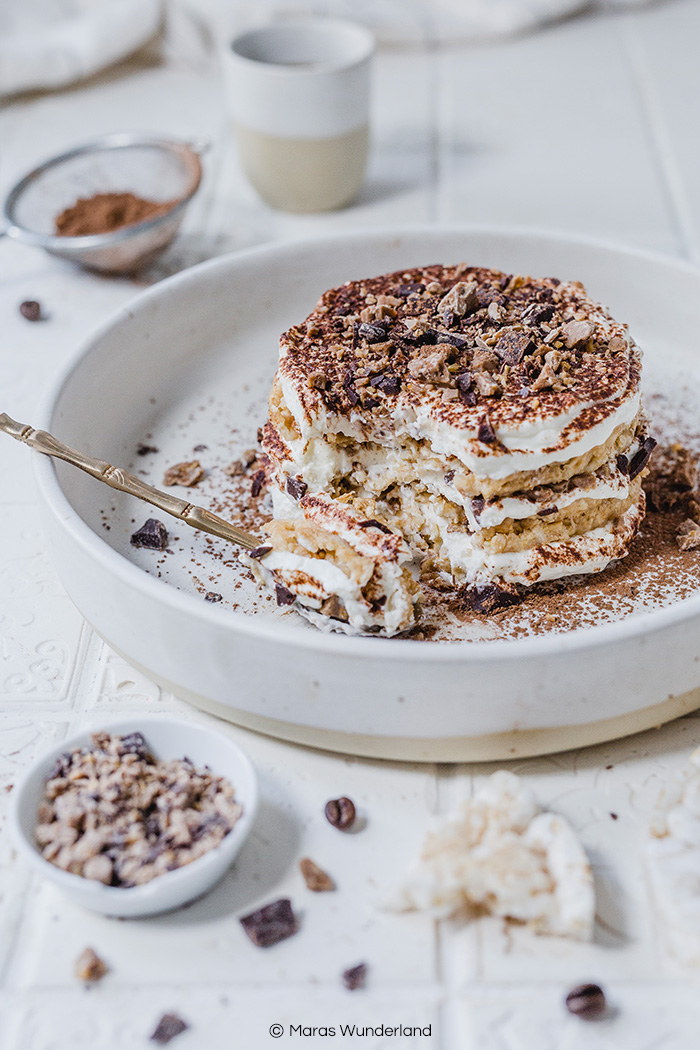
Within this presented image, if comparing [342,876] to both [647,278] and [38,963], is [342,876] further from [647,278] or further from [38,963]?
[647,278]

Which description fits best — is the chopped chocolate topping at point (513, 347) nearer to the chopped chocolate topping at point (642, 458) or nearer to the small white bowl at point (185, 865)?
the chopped chocolate topping at point (642, 458)

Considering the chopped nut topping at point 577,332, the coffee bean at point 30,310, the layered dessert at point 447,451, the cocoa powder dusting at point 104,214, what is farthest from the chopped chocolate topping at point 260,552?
the cocoa powder dusting at point 104,214

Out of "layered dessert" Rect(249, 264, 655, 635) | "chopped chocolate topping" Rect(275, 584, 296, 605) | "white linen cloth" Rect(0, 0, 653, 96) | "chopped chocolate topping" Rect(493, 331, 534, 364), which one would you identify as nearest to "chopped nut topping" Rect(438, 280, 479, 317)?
"layered dessert" Rect(249, 264, 655, 635)

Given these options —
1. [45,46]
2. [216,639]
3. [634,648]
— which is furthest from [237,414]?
[45,46]

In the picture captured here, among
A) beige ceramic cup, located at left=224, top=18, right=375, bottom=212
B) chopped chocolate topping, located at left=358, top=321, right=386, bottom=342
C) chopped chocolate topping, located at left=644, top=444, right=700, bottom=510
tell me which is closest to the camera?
chopped chocolate topping, located at left=358, top=321, right=386, bottom=342

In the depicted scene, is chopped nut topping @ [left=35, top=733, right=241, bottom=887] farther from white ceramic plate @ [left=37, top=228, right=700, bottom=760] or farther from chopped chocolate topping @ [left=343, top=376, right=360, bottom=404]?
chopped chocolate topping @ [left=343, top=376, right=360, bottom=404]

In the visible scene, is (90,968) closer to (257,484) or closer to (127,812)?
(127,812)

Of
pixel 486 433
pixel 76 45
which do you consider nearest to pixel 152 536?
pixel 486 433
